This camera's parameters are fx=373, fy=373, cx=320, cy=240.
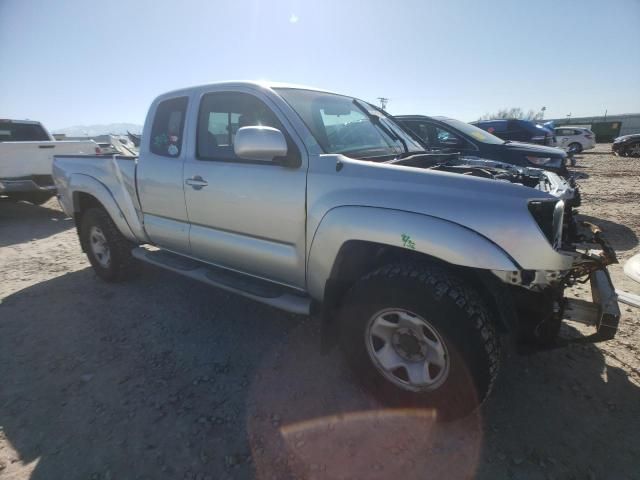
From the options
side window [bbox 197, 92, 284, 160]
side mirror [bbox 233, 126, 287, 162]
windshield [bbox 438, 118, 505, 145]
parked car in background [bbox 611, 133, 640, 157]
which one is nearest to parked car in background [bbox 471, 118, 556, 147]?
windshield [bbox 438, 118, 505, 145]

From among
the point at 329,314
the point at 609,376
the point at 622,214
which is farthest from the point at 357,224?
the point at 622,214

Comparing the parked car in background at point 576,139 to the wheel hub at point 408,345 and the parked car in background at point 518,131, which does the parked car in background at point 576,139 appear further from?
the wheel hub at point 408,345

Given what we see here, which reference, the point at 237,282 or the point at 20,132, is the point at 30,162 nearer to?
the point at 20,132

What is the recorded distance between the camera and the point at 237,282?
2898mm

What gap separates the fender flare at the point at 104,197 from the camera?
3828 mm

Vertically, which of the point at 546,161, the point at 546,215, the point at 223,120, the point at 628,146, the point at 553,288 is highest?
the point at 223,120

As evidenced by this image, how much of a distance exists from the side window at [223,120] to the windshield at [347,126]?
11.7 inches

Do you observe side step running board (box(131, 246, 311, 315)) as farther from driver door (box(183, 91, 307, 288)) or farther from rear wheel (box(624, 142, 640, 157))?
rear wheel (box(624, 142, 640, 157))

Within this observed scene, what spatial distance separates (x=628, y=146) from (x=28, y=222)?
23.9 m

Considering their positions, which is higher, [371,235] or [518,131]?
[518,131]

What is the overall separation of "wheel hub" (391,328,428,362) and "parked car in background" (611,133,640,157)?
22.1 m

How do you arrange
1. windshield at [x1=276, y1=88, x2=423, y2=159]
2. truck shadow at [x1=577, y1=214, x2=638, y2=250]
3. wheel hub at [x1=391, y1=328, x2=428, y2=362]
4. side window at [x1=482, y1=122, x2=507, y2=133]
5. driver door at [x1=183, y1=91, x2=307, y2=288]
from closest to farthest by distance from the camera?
wheel hub at [x1=391, y1=328, x2=428, y2=362]
driver door at [x1=183, y1=91, x2=307, y2=288]
windshield at [x1=276, y1=88, x2=423, y2=159]
truck shadow at [x1=577, y1=214, x2=638, y2=250]
side window at [x1=482, y1=122, x2=507, y2=133]

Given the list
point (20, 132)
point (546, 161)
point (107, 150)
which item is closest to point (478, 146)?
point (546, 161)

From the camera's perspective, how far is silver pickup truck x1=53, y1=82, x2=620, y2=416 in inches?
73.9
